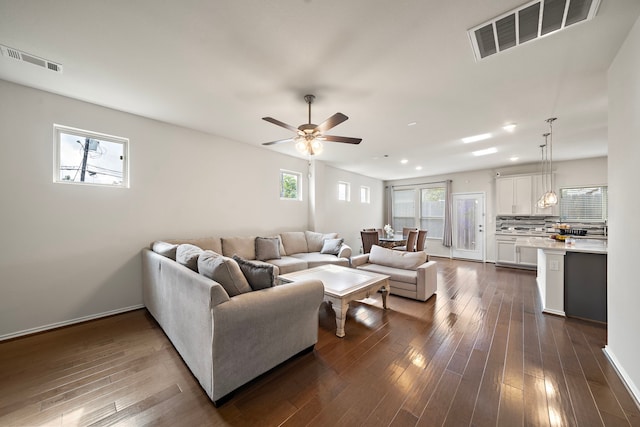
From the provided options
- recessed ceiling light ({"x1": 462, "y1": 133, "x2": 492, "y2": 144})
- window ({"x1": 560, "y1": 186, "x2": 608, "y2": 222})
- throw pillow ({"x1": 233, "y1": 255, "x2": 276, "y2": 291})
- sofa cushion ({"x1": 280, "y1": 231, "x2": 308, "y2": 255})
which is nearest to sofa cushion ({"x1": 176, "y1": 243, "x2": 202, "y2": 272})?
throw pillow ({"x1": 233, "y1": 255, "x2": 276, "y2": 291})

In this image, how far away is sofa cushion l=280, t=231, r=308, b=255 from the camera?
16.3ft

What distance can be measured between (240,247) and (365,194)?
5.22m

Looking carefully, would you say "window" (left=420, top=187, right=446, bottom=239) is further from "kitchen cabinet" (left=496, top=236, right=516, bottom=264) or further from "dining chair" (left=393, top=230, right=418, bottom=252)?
"dining chair" (left=393, top=230, right=418, bottom=252)

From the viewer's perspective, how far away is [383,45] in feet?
6.34

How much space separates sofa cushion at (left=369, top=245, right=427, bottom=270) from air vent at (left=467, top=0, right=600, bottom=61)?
109 inches

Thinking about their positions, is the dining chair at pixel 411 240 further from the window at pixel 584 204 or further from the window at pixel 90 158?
the window at pixel 90 158

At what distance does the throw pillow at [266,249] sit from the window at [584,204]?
279 inches

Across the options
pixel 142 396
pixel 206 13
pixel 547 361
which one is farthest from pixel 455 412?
pixel 206 13

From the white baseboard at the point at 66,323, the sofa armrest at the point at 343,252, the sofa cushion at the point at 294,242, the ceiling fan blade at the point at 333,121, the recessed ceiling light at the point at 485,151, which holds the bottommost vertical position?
the white baseboard at the point at 66,323

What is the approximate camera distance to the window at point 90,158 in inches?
112

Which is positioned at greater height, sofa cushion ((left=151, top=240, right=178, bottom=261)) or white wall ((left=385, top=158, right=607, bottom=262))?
white wall ((left=385, top=158, right=607, bottom=262))

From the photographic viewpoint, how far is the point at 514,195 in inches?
243

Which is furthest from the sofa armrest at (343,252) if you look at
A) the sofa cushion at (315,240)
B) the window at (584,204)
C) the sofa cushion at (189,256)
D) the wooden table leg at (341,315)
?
the window at (584,204)

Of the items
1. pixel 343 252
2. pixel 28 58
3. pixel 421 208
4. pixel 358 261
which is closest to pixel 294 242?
pixel 343 252
